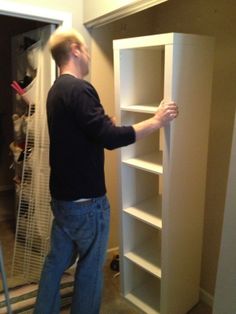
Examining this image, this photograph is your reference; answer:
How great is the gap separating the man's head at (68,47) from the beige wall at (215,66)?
2.57 ft

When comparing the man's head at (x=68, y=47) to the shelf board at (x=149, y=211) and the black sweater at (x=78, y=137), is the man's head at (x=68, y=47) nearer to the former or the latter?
the black sweater at (x=78, y=137)

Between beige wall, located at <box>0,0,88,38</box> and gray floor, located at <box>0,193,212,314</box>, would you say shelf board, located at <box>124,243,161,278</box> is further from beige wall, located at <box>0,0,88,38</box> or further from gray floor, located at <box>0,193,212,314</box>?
beige wall, located at <box>0,0,88,38</box>

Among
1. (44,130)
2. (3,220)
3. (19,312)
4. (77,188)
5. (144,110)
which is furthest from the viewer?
(3,220)

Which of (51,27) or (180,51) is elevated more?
(51,27)

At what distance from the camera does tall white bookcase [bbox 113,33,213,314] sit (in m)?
1.69

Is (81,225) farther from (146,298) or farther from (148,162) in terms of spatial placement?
(146,298)

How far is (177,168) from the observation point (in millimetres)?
1766

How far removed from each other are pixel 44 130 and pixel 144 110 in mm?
801

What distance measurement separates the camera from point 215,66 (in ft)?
6.21

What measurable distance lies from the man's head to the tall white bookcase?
349mm

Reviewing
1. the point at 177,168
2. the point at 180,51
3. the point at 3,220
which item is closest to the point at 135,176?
the point at 177,168

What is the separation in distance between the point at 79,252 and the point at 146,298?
77 centimetres

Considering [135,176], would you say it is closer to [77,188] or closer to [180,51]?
[77,188]

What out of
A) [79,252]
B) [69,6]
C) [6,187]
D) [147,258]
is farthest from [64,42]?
[6,187]
